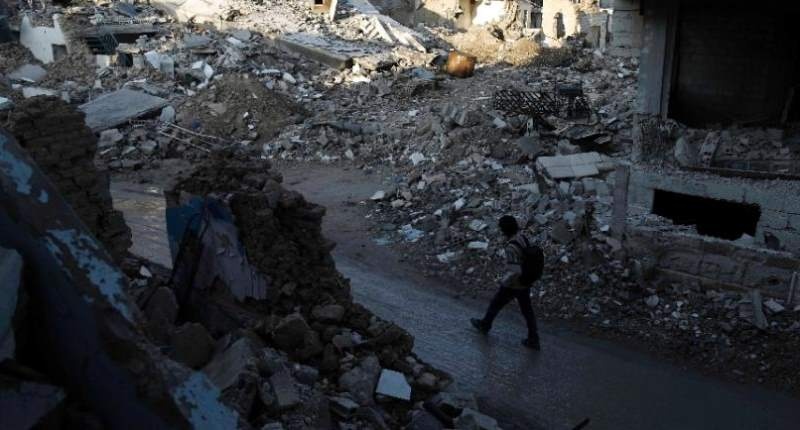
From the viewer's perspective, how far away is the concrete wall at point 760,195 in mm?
8078

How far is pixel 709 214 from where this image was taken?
32.2 feet

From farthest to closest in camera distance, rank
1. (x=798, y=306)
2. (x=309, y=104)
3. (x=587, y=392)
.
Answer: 1. (x=309, y=104)
2. (x=798, y=306)
3. (x=587, y=392)

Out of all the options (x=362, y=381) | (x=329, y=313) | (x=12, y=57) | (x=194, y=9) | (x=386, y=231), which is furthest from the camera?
(x=194, y=9)

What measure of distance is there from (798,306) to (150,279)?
6.36 m

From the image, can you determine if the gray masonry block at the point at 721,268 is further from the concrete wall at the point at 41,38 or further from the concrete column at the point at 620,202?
the concrete wall at the point at 41,38

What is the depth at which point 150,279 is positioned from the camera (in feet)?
21.0

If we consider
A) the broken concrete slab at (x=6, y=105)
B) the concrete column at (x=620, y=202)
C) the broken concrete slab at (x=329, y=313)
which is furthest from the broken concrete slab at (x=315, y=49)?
the broken concrete slab at (x=329, y=313)

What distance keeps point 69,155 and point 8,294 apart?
3.36 meters

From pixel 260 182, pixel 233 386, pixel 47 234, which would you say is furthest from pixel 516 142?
pixel 47 234

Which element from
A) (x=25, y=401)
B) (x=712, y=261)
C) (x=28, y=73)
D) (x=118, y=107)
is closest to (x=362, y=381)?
(x=25, y=401)

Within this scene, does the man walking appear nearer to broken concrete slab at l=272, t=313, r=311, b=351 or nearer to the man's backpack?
the man's backpack

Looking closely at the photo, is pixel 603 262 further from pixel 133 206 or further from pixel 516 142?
pixel 133 206

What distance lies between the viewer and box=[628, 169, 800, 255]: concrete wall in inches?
318

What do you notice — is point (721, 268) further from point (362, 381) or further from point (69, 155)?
point (69, 155)
